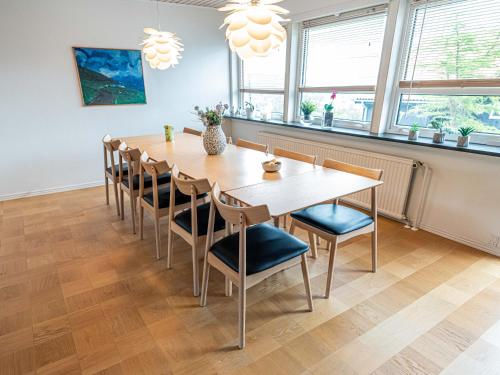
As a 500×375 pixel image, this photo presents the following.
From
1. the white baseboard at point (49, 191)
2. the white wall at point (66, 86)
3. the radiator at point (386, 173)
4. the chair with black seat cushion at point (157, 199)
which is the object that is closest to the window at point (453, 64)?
the radiator at point (386, 173)

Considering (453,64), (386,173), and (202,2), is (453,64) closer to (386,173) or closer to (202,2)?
(386,173)

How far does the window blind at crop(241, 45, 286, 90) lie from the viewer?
4.29 m

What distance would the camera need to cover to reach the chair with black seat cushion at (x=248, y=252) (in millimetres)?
1407

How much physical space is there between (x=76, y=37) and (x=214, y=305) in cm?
361

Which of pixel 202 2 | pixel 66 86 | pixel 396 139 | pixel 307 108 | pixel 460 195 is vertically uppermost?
pixel 202 2

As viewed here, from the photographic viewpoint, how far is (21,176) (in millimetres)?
3631

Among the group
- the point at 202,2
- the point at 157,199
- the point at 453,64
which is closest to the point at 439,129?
the point at 453,64

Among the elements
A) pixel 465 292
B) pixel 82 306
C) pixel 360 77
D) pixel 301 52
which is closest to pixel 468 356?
pixel 465 292

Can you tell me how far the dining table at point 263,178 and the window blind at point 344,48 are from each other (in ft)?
5.33

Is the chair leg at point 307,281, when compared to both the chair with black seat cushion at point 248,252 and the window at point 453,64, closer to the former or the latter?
the chair with black seat cushion at point 248,252

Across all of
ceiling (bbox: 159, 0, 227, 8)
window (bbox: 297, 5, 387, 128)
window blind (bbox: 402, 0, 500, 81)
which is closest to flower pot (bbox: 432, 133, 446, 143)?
window blind (bbox: 402, 0, 500, 81)

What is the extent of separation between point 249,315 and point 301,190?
839mm

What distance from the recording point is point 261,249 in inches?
64.3

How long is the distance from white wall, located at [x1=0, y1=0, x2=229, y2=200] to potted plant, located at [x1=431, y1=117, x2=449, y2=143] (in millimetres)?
3415
